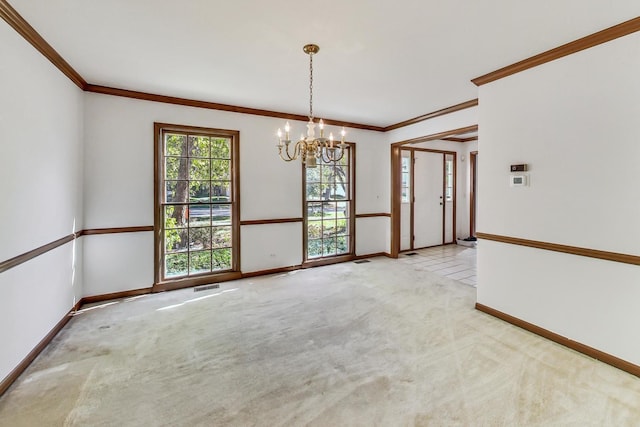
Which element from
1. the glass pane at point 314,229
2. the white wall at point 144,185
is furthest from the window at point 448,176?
the white wall at point 144,185

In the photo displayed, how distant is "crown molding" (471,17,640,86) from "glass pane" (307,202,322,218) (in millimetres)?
3044

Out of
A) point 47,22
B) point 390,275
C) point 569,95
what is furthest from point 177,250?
point 569,95

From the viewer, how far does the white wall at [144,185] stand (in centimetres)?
369

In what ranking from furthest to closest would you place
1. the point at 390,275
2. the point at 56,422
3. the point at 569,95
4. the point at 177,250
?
the point at 390,275 < the point at 177,250 < the point at 569,95 < the point at 56,422

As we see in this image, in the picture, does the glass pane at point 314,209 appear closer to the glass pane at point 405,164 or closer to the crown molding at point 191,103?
the crown molding at point 191,103

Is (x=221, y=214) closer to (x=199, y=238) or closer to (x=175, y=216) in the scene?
(x=199, y=238)

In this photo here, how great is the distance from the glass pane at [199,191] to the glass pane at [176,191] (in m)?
0.08

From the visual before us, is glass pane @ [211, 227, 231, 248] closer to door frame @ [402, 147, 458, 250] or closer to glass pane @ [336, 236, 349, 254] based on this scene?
glass pane @ [336, 236, 349, 254]

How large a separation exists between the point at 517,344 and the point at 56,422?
11.3 ft

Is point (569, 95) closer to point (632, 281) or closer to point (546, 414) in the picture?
point (632, 281)

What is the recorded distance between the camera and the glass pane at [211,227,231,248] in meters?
4.49

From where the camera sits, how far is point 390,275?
4.79 metres

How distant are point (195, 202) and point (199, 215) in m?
0.20

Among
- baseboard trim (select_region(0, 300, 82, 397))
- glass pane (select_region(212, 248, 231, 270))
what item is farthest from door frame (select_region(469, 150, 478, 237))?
baseboard trim (select_region(0, 300, 82, 397))
